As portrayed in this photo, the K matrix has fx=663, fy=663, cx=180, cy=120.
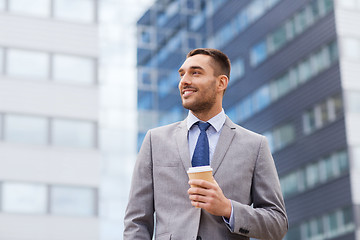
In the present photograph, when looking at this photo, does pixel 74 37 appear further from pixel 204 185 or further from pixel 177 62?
pixel 204 185

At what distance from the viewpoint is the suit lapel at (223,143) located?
12.6 ft

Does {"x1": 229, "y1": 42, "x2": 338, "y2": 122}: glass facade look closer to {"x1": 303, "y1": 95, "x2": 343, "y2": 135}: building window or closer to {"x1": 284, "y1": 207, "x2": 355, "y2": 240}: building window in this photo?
{"x1": 303, "y1": 95, "x2": 343, "y2": 135}: building window

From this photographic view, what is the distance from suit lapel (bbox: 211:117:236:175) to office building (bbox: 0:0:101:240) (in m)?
23.1

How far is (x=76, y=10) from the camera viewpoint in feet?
95.6

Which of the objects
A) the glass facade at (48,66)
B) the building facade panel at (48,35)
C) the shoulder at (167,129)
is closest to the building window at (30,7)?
the building facade panel at (48,35)

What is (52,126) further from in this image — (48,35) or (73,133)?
(48,35)

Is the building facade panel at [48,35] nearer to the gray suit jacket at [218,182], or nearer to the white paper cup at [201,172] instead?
the gray suit jacket at [218,182]

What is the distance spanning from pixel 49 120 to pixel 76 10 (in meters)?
5.12

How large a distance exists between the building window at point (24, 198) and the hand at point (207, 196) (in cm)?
2348

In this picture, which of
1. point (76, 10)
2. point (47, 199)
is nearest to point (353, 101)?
point (76, 10)

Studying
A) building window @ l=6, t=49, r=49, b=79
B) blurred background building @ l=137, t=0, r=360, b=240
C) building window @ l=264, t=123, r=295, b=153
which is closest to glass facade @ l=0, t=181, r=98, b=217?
building window @ l=6, t=49, r=49, b=79

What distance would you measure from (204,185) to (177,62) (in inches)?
1322

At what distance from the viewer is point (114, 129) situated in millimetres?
32188

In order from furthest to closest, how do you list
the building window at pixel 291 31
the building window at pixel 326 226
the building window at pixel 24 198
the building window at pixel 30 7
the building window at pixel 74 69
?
1. the building window at pixel 291 31
2. the building window at pixel 326 226
3. the building window at pixel 74 69
4. the building window at pixel 30 7
5. the building window at pixel 24 198
